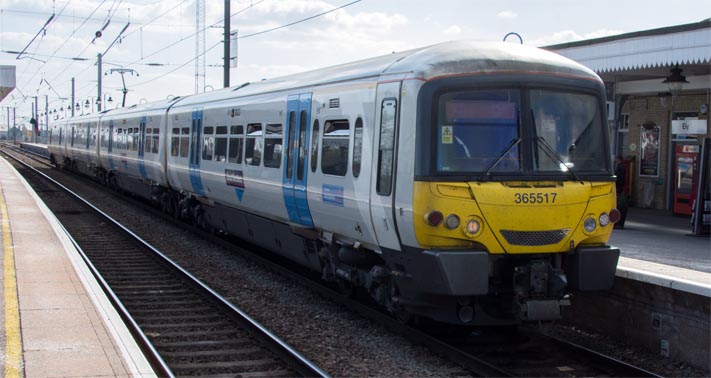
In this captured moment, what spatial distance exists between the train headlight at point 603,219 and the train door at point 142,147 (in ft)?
49.8

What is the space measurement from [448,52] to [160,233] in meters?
11.4

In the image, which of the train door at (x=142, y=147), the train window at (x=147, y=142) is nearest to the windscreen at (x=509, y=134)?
the train window at (x=147, y=142)

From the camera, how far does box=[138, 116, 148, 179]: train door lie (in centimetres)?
2109

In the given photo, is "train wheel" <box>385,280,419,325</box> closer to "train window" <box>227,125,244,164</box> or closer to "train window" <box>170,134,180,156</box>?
"train window" <box>227,125,244,164</box>

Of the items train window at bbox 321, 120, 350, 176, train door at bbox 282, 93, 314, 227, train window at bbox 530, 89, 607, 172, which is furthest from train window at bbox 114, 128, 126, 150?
train window at bbox 530, 89, 607, 172

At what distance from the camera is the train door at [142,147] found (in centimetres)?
2109

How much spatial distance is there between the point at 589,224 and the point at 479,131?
1.39 m

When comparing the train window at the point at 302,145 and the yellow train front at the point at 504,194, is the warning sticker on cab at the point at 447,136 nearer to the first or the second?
the yellow train front at the point at 504,194

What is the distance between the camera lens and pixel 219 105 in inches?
567

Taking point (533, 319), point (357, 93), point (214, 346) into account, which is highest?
point (357, 93)

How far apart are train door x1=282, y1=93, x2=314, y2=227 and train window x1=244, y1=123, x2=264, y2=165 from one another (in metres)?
1.23

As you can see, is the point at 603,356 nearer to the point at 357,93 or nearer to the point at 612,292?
the point at 612,292

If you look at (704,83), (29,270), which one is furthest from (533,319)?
(704,83)

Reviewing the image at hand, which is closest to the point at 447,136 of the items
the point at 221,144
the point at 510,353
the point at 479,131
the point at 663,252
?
the point at 479,131
